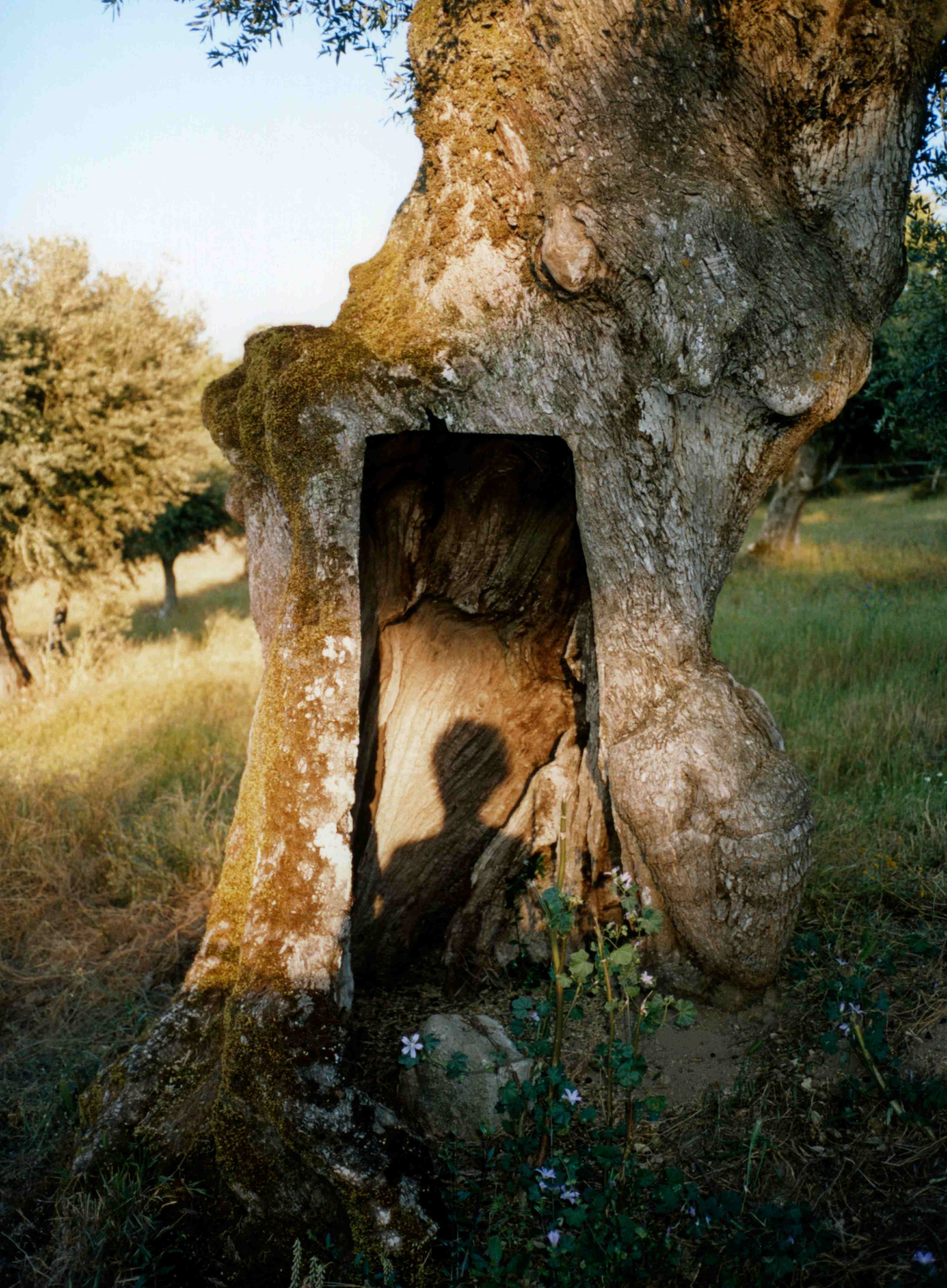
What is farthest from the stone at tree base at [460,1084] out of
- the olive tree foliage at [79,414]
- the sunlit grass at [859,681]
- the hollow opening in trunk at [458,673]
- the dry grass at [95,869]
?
the olive tree foliage at [79,414]

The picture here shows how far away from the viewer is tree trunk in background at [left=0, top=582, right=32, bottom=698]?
39.2 feet

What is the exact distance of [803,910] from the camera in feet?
14.7

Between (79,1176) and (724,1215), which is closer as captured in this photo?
(724,1215)

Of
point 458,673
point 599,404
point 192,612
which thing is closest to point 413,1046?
point 458,673

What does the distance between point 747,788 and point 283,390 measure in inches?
90.9

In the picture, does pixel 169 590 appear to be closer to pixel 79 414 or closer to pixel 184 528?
pixel 184 528

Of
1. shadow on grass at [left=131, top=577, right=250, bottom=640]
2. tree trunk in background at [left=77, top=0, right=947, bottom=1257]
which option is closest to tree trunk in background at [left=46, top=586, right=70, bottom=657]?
shadow on grass at [left=131, top=577, right=250, bottom=640]

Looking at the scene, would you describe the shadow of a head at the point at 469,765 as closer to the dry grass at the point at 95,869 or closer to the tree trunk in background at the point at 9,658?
the dry grass at the point at 95,869

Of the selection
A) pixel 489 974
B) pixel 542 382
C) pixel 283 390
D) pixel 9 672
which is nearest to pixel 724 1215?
pixel 489 974

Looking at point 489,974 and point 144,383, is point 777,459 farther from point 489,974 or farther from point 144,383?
point 144,383

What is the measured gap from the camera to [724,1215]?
2.62 m

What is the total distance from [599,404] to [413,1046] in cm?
241

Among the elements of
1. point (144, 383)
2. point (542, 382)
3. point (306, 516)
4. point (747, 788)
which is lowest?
point (747, 788)

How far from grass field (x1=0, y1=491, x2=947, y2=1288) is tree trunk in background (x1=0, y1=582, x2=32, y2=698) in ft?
1.60
